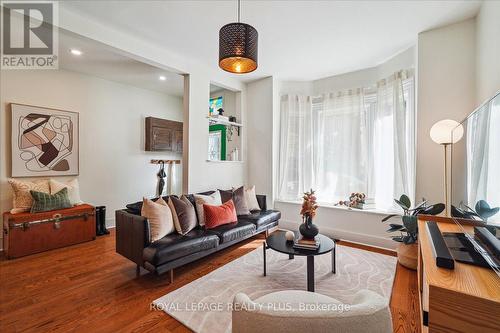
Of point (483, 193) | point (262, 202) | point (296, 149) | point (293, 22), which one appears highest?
point (293, 22)

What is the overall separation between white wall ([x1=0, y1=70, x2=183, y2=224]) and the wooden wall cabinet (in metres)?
0.16

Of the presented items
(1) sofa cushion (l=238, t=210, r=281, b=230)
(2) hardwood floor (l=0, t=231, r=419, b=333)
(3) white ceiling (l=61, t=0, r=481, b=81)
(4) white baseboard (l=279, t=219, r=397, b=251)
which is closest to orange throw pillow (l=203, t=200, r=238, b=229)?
(1) sofa cushion (l=238, t=210, r=281, b=230)

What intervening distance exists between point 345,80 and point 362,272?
316cm

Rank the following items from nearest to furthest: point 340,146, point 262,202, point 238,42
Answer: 1. point 238,42
2. point 262,202
3. point 340,146

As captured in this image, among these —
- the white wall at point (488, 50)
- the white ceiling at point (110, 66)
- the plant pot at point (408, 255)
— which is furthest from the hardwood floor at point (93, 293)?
the white ceiling at point (110, 66)

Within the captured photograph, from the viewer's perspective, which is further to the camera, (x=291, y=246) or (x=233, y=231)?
(x=233, y=231)

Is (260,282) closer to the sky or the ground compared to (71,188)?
closer to the ground

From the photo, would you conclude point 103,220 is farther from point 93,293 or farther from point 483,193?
point 483,193

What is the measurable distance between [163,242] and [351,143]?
3.26m

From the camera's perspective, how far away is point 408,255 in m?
2.56

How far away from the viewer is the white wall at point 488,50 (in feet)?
6.30

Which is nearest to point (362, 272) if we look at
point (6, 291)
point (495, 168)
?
point (495, 168)

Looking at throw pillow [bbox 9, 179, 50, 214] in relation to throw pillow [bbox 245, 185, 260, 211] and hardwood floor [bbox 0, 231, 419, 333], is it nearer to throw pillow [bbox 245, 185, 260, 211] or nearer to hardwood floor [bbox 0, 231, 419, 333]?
hardwood floor [bbox 0, 231, 419, 333]
